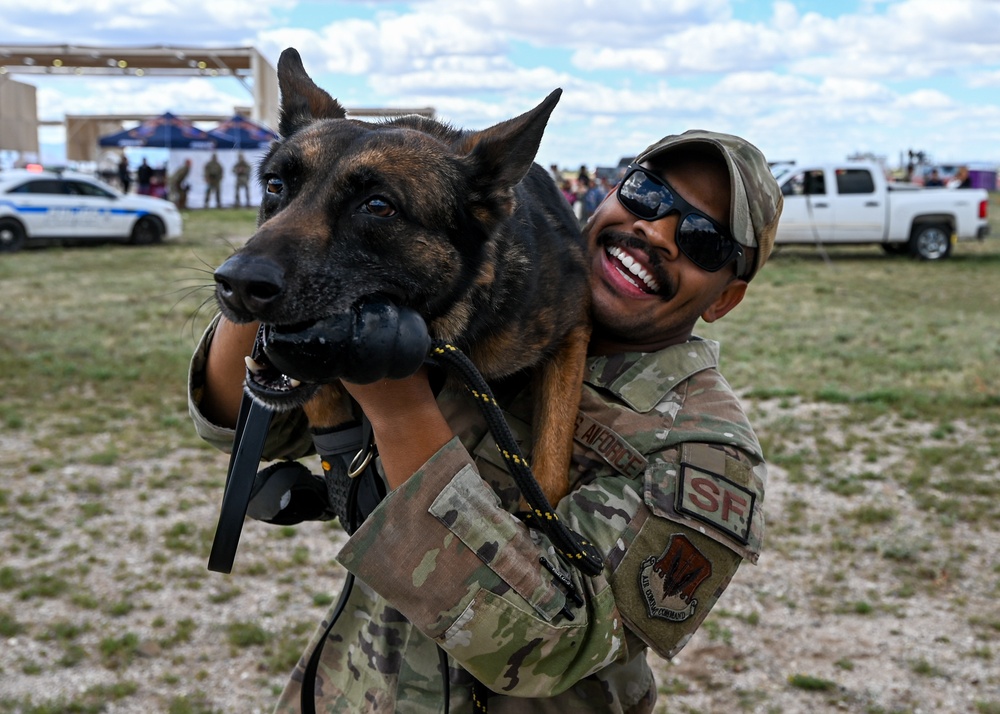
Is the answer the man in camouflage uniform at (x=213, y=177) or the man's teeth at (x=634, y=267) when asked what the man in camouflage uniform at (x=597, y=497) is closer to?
the man's teeth at (x=634, y=267)

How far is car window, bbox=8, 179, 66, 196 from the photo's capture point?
1866 centimetres

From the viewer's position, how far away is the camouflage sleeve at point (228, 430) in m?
2.23

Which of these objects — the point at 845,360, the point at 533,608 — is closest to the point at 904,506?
the point at 845,360

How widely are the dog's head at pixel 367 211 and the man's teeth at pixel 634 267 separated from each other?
12.9 inches

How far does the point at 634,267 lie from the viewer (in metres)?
2.37

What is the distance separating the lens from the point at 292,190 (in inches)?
81.7

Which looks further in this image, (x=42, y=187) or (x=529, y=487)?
(x=42, y=187)

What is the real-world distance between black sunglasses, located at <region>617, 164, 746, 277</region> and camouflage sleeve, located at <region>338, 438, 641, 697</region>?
0.88m

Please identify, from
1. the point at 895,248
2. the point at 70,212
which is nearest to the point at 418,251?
the point at 70,212

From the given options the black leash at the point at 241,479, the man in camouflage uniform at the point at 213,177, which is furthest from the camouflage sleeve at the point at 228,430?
the man in camouflage uniform at the point at 213,177

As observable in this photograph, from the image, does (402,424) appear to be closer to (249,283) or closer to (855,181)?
(249,283)

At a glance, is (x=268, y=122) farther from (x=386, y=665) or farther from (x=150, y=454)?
(x=386, y=665)

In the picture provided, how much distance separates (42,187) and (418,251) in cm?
1980

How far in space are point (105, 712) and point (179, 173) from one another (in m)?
28.8
